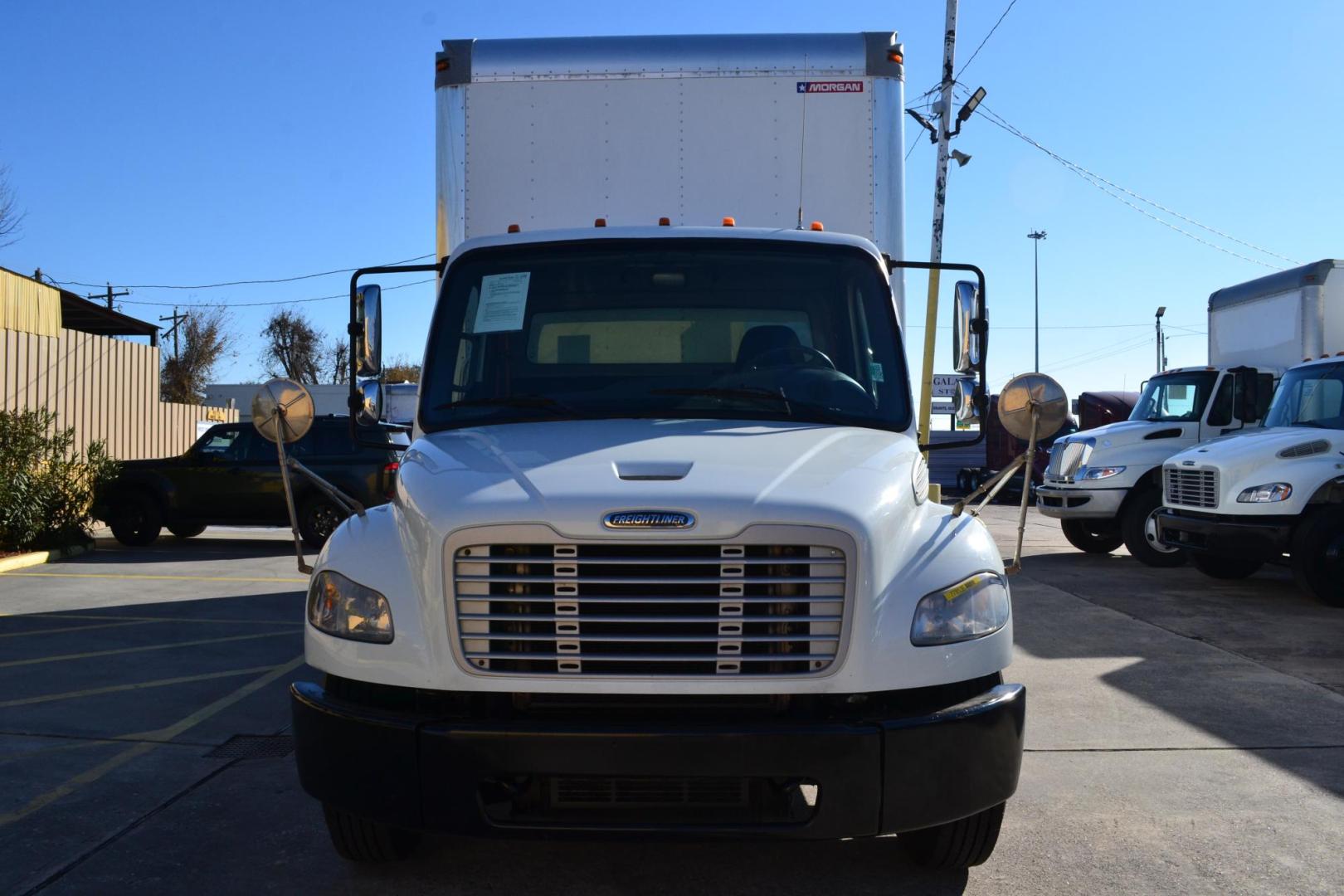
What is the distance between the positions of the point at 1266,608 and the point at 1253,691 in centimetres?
395

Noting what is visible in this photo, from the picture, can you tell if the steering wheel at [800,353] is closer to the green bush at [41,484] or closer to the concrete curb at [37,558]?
the concrete curb at [37,558]

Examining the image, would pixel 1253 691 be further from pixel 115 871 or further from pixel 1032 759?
pixel 115 871

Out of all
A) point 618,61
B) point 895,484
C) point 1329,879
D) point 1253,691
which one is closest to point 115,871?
point 895,484

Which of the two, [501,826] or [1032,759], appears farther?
[1032,759]

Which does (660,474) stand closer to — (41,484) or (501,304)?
(501,304)

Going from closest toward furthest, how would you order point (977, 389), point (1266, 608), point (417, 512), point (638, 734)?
point (638, 734), point (417, 512), point (977, 389), point (1266, 608)

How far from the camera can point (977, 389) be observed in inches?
201

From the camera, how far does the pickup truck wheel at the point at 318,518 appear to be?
15188 mm

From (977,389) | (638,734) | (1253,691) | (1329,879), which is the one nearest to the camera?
(638,734)

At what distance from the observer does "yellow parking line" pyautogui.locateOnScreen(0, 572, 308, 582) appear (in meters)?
12.3

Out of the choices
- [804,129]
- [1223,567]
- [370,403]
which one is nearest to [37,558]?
[370,403]

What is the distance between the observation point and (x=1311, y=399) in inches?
451

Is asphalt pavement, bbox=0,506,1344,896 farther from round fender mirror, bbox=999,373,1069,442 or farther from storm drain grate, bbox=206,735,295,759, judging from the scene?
round fender mirror, bbox=999,373,1069,442

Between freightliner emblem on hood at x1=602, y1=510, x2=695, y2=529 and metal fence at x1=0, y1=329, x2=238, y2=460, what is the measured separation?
52.9 feet
